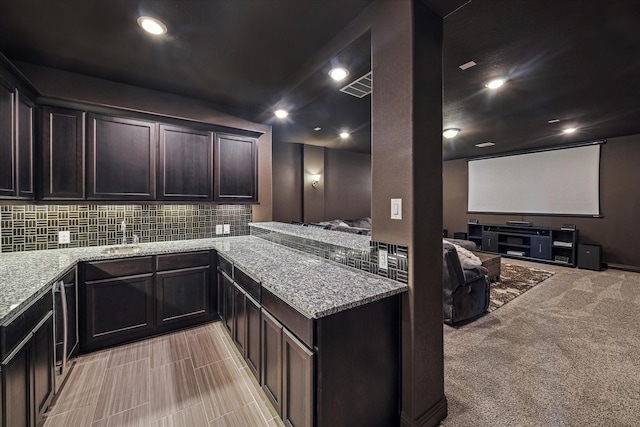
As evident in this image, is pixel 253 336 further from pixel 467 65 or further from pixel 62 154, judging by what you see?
pixel 467 65

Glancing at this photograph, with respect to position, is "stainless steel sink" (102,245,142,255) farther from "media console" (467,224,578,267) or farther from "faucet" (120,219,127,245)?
"media console" (467,224,578,267)

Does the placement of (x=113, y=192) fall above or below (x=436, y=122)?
below

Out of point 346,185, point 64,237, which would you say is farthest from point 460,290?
point 346,185

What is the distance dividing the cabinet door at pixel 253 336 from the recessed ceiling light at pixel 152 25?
217cm

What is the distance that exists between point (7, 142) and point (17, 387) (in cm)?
186

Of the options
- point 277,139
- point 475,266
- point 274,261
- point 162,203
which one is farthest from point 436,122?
point 277,139

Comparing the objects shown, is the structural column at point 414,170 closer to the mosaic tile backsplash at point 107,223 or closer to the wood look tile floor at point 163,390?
the wood look tile floor at point 163,390

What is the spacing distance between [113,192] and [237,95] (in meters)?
1.76

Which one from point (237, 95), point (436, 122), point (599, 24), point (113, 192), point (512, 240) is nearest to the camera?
point (436, 122)

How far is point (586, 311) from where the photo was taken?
135 inches

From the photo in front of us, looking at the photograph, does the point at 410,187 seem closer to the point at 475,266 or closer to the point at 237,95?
the point at 475,266

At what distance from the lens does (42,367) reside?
1.66 meters

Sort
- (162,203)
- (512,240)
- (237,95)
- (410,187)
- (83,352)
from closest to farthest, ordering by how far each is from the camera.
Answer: (410,187)
(83,352)
(162,203)
(237,95)
(512,240)

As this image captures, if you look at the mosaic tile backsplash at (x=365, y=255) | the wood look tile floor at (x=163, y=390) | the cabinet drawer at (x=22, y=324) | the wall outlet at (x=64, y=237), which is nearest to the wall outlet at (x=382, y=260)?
the mosaic tile backsplash at (x=365, y=255)
